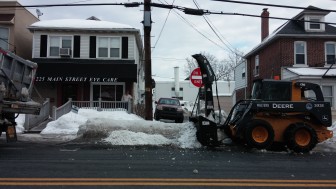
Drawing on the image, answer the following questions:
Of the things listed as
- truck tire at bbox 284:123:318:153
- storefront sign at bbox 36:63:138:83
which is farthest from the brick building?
truck tire at bbox 284:123:318:153

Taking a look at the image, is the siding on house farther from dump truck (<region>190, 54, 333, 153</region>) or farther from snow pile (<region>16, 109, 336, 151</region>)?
dump truck (<region>190, 54, 333, 153</region>)

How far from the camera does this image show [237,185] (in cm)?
692

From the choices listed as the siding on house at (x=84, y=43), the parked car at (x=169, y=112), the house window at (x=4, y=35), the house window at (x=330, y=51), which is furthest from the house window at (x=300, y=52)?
the house window at (x=4, y=35)

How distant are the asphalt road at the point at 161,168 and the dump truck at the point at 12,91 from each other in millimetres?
881

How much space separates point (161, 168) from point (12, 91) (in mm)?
5787

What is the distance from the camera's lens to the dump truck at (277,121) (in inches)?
493

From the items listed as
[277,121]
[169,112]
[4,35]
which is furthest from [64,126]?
[4,35]

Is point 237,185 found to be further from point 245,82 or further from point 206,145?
point 245,82

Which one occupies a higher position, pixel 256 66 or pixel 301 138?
pixel 256 66

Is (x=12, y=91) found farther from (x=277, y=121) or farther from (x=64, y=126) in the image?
(x=277, y=121)

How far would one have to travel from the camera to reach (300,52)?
28750 millimetres

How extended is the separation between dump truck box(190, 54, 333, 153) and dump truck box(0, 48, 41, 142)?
5.78 meters

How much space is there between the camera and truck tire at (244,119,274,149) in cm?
1240

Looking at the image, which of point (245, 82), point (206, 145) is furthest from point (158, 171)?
point (245, 82)
